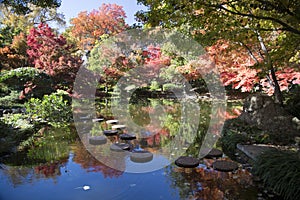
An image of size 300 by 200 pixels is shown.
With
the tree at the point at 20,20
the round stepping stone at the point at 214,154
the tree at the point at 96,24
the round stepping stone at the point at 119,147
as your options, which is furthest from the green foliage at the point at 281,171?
the tree at the point at 20,20

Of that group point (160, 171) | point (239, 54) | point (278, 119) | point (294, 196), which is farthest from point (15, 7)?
point (239, 54)

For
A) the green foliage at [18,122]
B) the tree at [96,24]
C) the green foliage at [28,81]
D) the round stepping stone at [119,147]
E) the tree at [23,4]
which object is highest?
the tree at [96,24]

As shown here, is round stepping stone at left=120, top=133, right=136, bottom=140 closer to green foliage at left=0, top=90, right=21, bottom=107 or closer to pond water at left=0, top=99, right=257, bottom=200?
pond water at left=0, top=99, right=257, bottom=200

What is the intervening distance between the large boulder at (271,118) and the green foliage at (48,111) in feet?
19.2

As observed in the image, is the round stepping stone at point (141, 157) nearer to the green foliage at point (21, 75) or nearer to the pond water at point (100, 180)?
the pond water at point (100, 180)

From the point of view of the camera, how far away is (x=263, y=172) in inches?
139

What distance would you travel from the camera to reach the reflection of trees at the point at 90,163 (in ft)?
13.0

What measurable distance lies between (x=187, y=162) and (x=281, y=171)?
154 centimetres

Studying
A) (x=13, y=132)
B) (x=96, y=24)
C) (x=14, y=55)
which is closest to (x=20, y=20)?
(x=96, y=24)

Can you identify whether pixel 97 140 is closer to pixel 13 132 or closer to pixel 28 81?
pixel 13 132

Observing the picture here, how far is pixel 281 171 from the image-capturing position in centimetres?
320

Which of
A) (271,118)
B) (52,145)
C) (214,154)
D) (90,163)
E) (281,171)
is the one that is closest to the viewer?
(281,171)

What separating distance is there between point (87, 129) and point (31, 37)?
7.63 m

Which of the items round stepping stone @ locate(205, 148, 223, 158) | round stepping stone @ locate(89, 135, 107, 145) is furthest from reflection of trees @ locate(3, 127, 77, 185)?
round stepping stone @ locate(205, 148, 223, 158)
